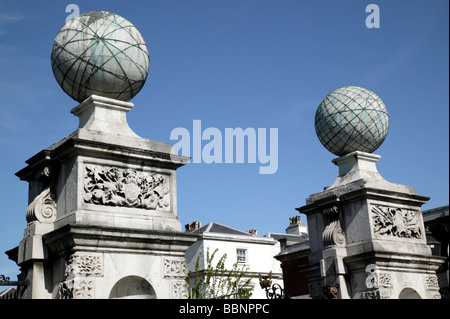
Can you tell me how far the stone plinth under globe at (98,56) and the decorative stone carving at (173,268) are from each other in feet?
12.2

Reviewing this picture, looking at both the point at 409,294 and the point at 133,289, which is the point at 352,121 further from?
the point at 133,289

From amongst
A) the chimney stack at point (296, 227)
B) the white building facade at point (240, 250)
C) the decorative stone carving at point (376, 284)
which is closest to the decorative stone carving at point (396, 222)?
the decorative stone carving at point (376, 284)

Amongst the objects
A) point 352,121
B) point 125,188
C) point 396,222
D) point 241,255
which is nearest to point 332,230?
point 396,222

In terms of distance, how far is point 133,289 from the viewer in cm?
1195

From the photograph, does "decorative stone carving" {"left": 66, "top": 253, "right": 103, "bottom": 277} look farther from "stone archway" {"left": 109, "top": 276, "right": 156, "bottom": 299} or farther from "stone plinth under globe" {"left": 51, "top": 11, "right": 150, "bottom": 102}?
"stone plinth under globe" {"left": 51, "top": 11, "right": 150, "bottom": 102}

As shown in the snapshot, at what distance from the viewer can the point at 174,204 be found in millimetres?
12727

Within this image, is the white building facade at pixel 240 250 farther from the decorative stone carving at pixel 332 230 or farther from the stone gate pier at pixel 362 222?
the decorative stone carving at pixel 332 230

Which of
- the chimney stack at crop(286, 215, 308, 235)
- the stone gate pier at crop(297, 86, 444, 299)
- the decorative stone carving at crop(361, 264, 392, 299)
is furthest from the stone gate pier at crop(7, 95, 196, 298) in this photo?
the chimney stack at crop(286, 215, 308, 235)

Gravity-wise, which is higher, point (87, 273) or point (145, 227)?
point (145, 227)

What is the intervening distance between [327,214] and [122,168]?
24.3 feet
